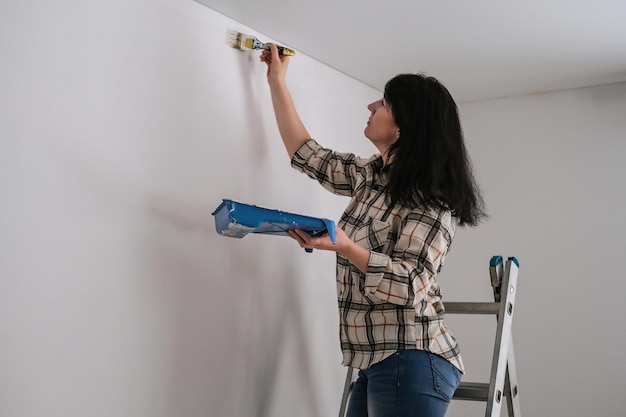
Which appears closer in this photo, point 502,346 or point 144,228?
point 144,228

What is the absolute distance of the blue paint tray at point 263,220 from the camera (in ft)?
4.50

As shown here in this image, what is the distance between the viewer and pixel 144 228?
5.29ft

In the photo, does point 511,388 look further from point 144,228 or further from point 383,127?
point 144,228

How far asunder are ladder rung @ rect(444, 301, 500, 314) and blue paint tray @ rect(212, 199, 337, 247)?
700 millimetres

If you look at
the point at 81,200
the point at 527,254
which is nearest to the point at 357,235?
the point at 81,200

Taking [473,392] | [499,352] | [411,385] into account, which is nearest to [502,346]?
[499,352]

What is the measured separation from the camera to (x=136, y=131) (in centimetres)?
162

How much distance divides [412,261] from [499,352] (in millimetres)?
466

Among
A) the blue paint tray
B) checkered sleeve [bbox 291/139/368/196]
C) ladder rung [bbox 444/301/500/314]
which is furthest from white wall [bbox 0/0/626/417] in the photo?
ladder rung [bbox 444/301/500/314]

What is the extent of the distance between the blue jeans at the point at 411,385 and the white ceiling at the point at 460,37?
1057mm

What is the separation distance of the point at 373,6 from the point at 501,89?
3.22 ft

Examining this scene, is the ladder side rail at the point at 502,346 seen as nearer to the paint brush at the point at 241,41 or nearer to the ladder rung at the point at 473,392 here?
the ladder rung at the point at 473,392

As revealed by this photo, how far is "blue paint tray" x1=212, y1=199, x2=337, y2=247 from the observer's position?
4.50ft

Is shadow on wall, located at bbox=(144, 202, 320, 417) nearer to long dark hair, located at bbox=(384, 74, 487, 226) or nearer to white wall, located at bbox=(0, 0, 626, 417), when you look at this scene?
white wall, located at bbox=(0, 0, 626, 417)
